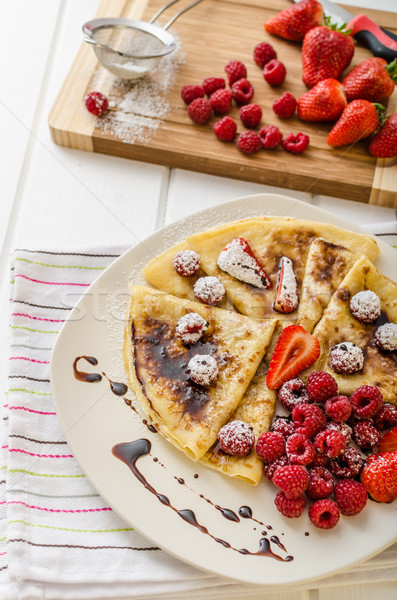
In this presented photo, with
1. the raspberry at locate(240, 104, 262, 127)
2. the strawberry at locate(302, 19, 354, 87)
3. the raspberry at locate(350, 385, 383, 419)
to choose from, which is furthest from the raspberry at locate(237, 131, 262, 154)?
the raspberry at locate(350, 385, 383, 419)

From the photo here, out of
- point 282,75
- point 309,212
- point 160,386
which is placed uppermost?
point 282,75

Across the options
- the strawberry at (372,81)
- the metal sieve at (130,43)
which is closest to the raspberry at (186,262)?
the metal sieve at (130,43)

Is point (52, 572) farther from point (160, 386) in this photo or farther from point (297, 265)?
point (297, 265)

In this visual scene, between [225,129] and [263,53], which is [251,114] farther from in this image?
[263,53]

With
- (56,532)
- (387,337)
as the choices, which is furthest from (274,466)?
(56,532)

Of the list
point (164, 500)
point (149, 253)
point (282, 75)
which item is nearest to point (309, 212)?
point (149, 253)

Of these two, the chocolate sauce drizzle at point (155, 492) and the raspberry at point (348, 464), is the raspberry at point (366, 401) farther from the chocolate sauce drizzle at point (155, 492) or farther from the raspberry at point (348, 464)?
the chocolate sauce drizzle at point (155, 492)
